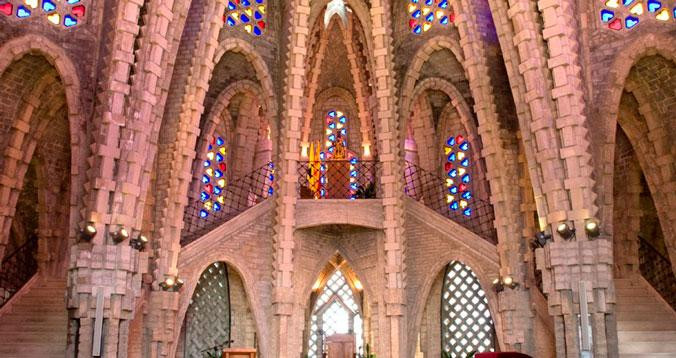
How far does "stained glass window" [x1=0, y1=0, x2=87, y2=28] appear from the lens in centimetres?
1467

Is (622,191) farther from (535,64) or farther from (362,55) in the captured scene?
(362,55)

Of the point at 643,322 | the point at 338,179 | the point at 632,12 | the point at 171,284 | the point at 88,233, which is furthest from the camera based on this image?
the point at 338,179

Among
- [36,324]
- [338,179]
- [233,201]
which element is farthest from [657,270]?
[36,324]

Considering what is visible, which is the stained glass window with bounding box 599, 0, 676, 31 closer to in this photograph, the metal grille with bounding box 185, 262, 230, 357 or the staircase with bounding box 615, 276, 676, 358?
the staircase with bounding box 615, 276, 676, 358

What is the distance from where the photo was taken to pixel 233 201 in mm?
21422

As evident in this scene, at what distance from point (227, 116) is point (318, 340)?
726 cm

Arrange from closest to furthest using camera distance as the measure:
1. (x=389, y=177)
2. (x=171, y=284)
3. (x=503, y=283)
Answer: (x=171, y=284), (x=503, y=283), (x=389, y=177)

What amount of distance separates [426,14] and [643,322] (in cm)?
923

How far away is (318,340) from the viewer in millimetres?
24141

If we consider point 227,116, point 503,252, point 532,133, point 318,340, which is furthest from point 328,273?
point 532,133

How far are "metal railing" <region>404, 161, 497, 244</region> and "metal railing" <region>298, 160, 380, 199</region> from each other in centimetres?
117

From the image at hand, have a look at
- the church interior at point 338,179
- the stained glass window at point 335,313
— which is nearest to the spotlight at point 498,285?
the church interior at point 338,179

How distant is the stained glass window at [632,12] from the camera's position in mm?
14312

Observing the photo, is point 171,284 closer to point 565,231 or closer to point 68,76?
point 68,76
